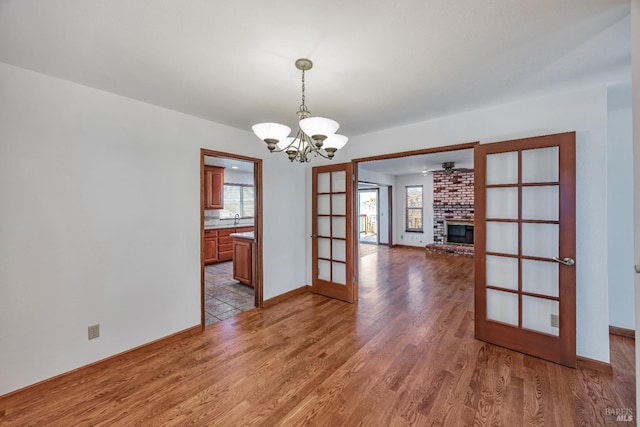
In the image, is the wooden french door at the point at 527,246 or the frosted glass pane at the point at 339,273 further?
the frosted glass pane at the point at 339,273

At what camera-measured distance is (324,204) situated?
422 centimetres

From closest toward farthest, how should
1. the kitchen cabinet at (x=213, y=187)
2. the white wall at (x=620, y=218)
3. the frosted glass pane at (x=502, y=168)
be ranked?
the frosted glass pane at (x=502, y=168) → the white wall at (x=620, y=218) → the kitchen cabinet at (x=213, y=187)

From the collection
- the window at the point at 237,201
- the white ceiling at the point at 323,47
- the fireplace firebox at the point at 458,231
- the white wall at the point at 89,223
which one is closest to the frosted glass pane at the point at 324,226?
the white wall at the point at 89,223

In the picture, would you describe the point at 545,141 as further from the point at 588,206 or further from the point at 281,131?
the point at 281,131

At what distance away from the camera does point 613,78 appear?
2135 millimetres

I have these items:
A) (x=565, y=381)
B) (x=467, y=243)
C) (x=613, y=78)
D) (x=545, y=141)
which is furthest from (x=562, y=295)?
(x=467, y=243)

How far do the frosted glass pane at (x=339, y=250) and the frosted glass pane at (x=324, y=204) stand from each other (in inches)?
19.9

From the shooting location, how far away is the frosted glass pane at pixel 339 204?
3.94m

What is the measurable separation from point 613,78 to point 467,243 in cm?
609

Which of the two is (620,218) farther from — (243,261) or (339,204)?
(243,261)

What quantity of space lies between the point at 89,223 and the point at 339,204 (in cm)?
293

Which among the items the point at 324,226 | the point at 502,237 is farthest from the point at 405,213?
the point at 502,237

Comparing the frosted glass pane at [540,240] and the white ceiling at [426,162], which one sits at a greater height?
the white ceiling at [426,162]

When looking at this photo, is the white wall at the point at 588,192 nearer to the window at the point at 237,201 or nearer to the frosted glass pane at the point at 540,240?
the frosted glass pane at the point at 540,240
